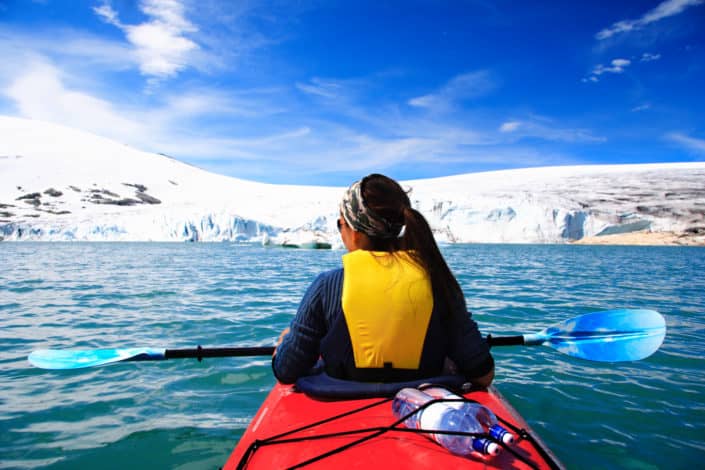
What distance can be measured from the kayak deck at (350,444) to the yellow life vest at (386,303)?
0.72ft

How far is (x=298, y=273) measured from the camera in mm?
Answer: 11461

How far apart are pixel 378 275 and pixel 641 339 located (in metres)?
1.93

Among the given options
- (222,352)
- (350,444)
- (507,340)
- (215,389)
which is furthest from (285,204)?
(350,444)

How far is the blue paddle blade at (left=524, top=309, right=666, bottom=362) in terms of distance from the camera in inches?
98.7

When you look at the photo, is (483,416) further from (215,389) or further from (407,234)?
(215,389)

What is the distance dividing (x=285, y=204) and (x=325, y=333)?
43.3 meters

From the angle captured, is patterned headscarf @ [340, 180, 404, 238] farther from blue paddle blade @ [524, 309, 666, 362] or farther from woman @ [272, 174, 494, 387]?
blue paddle blade @ [524, 309, 666, 362]

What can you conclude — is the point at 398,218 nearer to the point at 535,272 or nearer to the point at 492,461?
the point at 492,461

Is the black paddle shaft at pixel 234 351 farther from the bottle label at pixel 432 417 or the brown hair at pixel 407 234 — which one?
the bottle label at pixel 432 417

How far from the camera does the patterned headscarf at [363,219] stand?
1479 millimetres

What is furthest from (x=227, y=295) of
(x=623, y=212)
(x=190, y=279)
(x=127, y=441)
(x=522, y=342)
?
(x=623, y=212)

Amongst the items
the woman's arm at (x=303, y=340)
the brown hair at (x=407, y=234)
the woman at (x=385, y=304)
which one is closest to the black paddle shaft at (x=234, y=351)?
the woman's arm at (x=303, y=340)

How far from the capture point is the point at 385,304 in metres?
1.46

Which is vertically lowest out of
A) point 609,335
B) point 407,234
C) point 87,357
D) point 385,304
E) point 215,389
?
point 215,389
